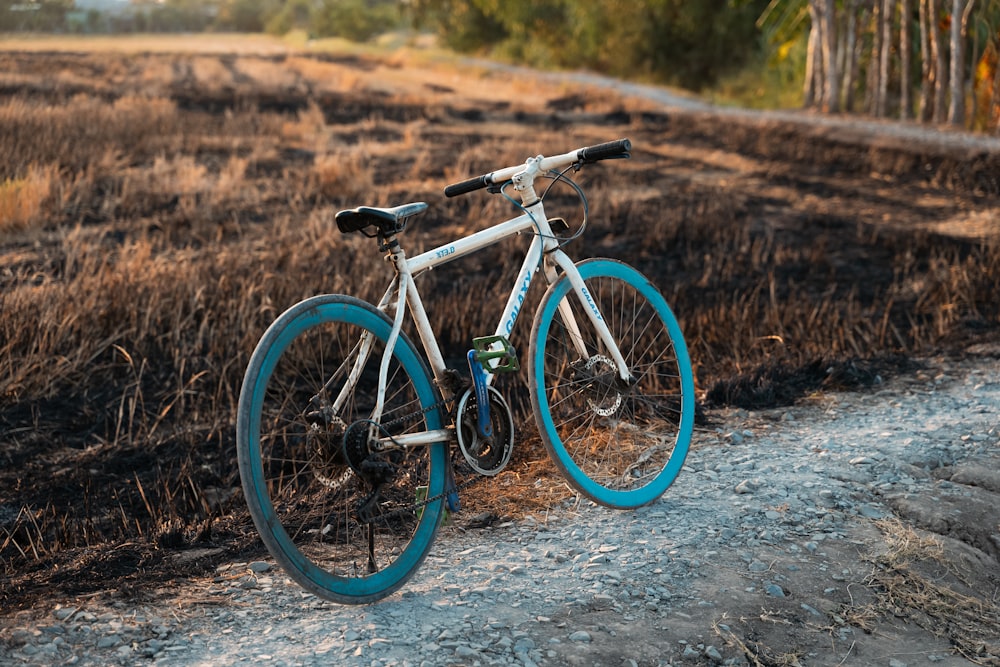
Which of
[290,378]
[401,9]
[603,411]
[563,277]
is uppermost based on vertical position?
[401,9]

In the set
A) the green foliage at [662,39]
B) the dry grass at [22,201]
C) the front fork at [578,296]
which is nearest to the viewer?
the front fork at [578,296]

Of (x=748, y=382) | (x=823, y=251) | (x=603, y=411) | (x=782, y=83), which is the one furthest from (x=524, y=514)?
(x=782, y=83)

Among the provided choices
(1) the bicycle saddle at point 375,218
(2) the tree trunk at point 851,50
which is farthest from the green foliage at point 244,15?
(1) the bicycle saddle at point 375,218

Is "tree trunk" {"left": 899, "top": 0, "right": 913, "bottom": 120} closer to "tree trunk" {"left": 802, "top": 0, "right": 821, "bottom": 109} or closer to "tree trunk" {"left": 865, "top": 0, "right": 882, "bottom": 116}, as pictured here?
"tree trunk" {"left": 865, "top": 0, "right": 882, "bottom": 116}

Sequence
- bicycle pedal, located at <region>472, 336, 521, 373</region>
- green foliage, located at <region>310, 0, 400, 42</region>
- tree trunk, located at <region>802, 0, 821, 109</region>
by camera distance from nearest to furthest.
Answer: bicycle pedal, located at <region>472, 336, 521, 373</region> < tree trunk, located at <region>802, 0, 821, 109</region> < green foliage, located at <region>310, 0, 400, 42</region>

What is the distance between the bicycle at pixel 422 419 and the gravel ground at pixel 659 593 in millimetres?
182

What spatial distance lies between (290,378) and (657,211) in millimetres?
5762

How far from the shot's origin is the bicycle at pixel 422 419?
346cm

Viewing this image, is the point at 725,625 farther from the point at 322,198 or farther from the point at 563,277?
the point at 322,198

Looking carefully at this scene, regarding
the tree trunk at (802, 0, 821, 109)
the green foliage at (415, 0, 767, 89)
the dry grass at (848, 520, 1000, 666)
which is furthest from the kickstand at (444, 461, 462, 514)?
the green foliage at (415, 0, 767, 89)

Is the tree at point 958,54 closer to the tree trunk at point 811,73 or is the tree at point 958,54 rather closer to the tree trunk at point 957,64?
the tree trunk at point 957,64

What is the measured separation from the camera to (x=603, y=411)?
14.5 ft

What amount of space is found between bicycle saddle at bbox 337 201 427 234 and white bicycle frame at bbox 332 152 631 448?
98mm

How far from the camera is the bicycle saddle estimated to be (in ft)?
11.6
